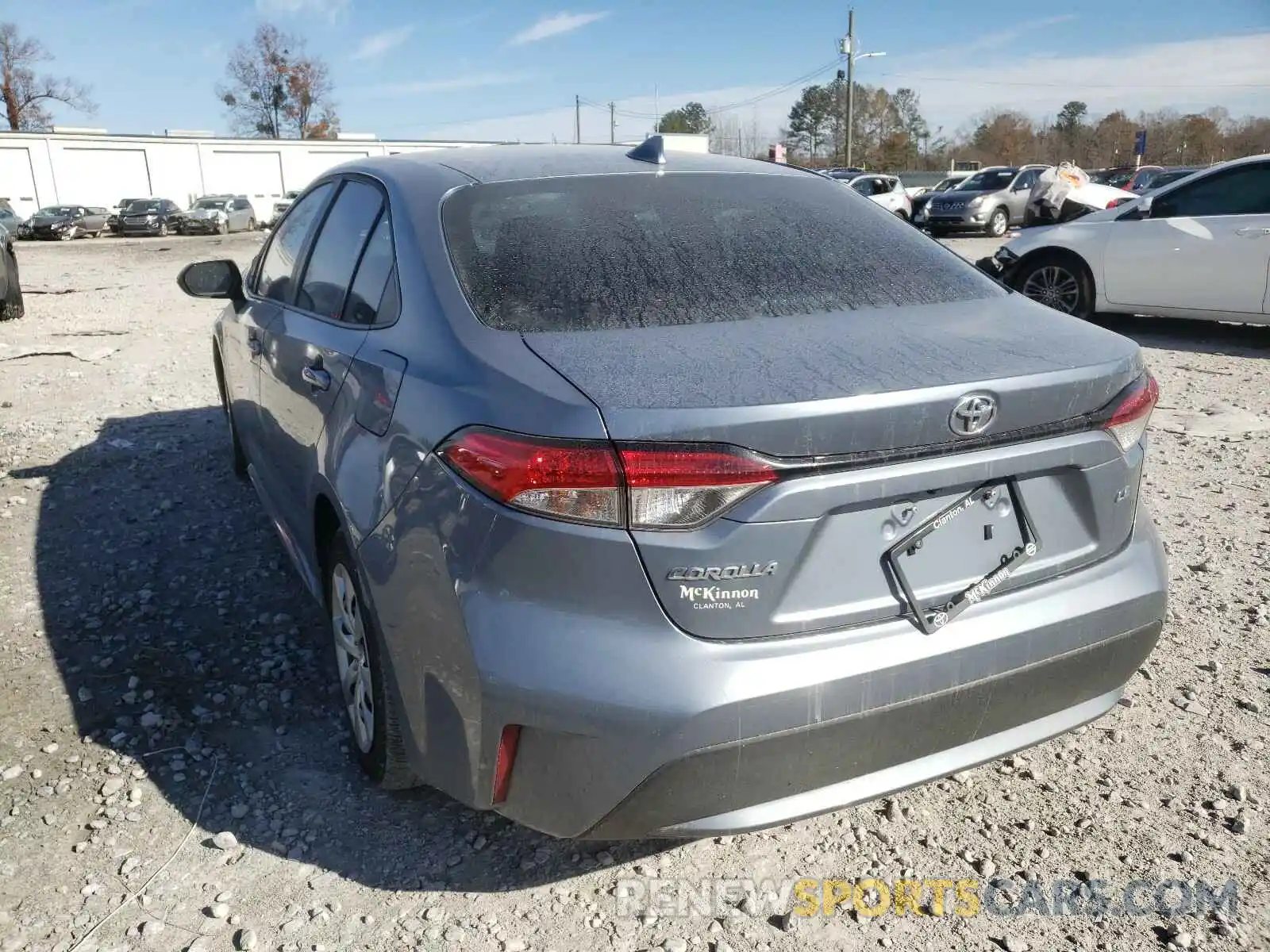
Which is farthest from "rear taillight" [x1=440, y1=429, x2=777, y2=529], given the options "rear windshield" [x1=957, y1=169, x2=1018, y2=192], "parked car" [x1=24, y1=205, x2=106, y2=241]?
"parked car" [x1=24, y1=205, x2=106, y2=241]

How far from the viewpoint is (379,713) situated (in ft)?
8.09

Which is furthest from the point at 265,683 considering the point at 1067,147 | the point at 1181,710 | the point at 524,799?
the point at 1067,147

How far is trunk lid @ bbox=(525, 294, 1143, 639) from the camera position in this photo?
1811mm

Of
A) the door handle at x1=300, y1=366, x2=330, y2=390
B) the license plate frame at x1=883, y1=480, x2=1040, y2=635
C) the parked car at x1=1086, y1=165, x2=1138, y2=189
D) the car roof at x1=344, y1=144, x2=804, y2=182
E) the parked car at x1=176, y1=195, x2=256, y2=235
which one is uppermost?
the car roof at x1=344, y1=144, x2=804, y2=182

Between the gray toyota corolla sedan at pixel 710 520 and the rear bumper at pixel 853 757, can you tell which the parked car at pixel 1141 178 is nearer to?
the gray toyota corolla sedan at pixel 710 520

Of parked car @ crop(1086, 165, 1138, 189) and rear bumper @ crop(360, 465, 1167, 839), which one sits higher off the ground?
rear bumper @ crop(360, 465, 1167, 839)

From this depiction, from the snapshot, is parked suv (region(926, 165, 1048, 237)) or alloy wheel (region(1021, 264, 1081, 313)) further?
parked suv (region(926, 165, 1048, 237))

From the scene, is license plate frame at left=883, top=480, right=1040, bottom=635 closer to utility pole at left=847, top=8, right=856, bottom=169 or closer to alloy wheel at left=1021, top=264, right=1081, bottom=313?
alloy wheel at left=1021, top=264, right=1081, bottom=313

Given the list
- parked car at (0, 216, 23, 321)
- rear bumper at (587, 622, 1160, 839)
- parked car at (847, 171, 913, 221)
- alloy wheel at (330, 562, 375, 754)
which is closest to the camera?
rear bumper at (587, 622, 1160, 839)

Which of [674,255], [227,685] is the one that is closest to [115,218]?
[227,685]

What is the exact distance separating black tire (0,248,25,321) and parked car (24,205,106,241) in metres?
27.8

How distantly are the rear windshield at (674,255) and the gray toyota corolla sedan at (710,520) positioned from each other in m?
0.01

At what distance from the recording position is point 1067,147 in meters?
80.4

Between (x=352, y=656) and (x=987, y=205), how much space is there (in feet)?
79.9
